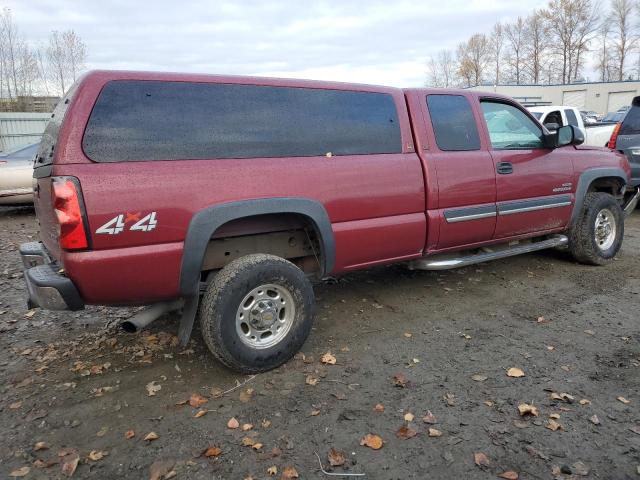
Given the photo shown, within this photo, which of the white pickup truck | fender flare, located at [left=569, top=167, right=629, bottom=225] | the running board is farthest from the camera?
the white pickup truck

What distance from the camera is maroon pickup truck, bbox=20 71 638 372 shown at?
2875 millimetres

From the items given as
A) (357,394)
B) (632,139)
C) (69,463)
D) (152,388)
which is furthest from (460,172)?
(632,139)

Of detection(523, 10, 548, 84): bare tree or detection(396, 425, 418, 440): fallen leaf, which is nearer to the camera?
detection(396, 425, 418, 440): fallen leaf

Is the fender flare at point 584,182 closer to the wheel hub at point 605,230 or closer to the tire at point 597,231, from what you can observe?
the tire at point 597,231

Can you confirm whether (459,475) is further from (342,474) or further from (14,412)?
(14,412)

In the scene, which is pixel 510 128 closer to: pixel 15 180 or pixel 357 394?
pixel 357 394

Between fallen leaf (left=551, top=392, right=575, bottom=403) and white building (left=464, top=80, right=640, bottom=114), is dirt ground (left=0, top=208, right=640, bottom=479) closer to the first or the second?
fallen leaf (left=551, top=392, right=575, bottom=403)

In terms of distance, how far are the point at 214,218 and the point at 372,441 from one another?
1.66 meters

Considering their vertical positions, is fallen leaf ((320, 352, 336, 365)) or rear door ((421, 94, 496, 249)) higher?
rear door ((421, 94, 496, 249))

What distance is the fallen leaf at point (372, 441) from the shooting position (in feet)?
8.63

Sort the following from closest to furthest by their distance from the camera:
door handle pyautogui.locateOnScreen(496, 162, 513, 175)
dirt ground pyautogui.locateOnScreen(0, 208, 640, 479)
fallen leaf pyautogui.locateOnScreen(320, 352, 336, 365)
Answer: dirt ground pyautogui.locateOnScreen(0, 208, 640, 479) < fallen leaf pyautogui.locateOnScreen(320, 352, 336, 365) < door handle pyautogui.locateOnScreen(496, 162, 513, 175)

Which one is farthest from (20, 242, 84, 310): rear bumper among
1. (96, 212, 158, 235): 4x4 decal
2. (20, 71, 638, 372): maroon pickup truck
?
(96, 212, 158, 235): 4x4 decal

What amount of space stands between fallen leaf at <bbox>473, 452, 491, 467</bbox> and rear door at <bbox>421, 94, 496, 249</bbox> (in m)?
2.18

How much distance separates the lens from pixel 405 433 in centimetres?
273
